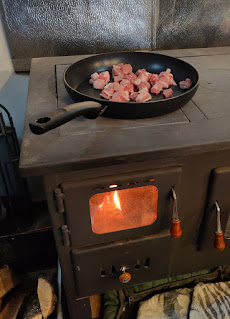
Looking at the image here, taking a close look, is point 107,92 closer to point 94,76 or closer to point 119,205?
point 94,76

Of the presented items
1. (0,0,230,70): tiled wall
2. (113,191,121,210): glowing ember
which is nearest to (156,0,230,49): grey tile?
(0,0,230,70): tiled wall

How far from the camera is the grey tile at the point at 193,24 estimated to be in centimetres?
162

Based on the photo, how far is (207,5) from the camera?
64.3 inches

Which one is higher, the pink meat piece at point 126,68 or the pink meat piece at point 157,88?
the pink meat piece at point 126,68

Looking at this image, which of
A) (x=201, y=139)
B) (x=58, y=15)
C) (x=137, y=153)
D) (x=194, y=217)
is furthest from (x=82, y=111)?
(x=58, y=15)

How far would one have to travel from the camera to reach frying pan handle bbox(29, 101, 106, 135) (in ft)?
2.88

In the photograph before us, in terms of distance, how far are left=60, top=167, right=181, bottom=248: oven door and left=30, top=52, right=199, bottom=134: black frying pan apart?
0.21m

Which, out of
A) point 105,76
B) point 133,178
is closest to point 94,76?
point 105,76

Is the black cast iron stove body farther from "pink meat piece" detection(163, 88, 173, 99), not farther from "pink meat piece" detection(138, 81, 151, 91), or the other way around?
"pink meat piece" detection(138, 81, 151, 91)

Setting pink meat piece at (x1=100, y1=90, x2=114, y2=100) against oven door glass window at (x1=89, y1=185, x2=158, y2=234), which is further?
pink meat piece at (x1=100, y1=90, x2=114, y2=100)

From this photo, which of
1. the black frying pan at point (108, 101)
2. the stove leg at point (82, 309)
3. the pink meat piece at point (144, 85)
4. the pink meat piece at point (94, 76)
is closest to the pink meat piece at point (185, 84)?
the black frying pan at point (108, 101)

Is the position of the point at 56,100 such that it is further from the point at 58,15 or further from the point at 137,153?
the point at 58,15

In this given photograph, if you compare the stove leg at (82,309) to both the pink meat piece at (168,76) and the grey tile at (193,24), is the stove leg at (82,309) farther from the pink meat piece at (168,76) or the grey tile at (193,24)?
the grey tile at (193,24)

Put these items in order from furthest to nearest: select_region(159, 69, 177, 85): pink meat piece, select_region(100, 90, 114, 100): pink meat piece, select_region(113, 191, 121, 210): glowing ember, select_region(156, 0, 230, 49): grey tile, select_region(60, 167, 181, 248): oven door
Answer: select_region(156, 0, 230, 49): grey tile, select_region(159, 69, 177, 85): pink meat piece, select_region(100, 90, 114, 100): pink meat piece, select_region(113, 191, 121, 210): glowing ember, select_region(60, 167, 181, 248): oven door
